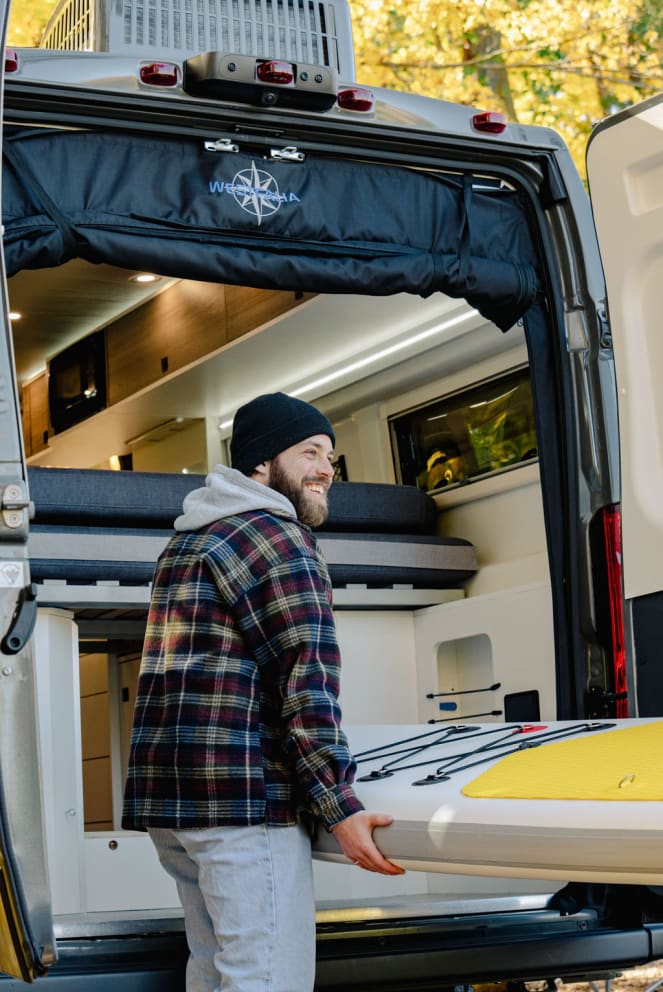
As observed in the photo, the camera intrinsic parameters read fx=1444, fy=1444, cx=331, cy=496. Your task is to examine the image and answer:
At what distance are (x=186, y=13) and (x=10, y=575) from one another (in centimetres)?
189

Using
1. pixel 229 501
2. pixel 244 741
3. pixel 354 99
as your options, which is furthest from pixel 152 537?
pixel 244 741

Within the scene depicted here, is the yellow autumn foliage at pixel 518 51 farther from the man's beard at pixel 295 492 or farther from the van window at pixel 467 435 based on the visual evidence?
the man's beard at pixel 295 492

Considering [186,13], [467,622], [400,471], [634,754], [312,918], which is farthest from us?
[400,471]

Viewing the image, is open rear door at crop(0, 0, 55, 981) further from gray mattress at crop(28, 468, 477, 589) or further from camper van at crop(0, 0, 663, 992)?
gray mattress at crop(28, 468, 477, 589)

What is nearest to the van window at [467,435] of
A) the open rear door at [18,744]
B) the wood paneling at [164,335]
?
the wood paneling at [164,335]

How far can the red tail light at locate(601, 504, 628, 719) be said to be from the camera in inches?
161

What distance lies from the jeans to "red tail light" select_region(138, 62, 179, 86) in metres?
1.90

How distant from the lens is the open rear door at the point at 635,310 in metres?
3.53

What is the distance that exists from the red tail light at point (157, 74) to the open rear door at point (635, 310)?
3.56 feet

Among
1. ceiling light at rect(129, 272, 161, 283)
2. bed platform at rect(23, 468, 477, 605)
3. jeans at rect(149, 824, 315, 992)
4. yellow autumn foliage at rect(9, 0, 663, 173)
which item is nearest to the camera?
jeans at rect(149, 824, 315, 992)

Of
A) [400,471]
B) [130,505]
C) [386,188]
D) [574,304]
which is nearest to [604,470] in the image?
[574,304]

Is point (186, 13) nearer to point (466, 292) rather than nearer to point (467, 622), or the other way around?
point (466, 292)

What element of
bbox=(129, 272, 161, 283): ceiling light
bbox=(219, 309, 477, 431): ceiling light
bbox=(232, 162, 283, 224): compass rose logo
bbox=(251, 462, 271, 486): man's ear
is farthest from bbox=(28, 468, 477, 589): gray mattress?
bbox=(129, 272, 161, 283): ceiling light

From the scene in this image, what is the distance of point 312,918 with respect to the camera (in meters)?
2.98
